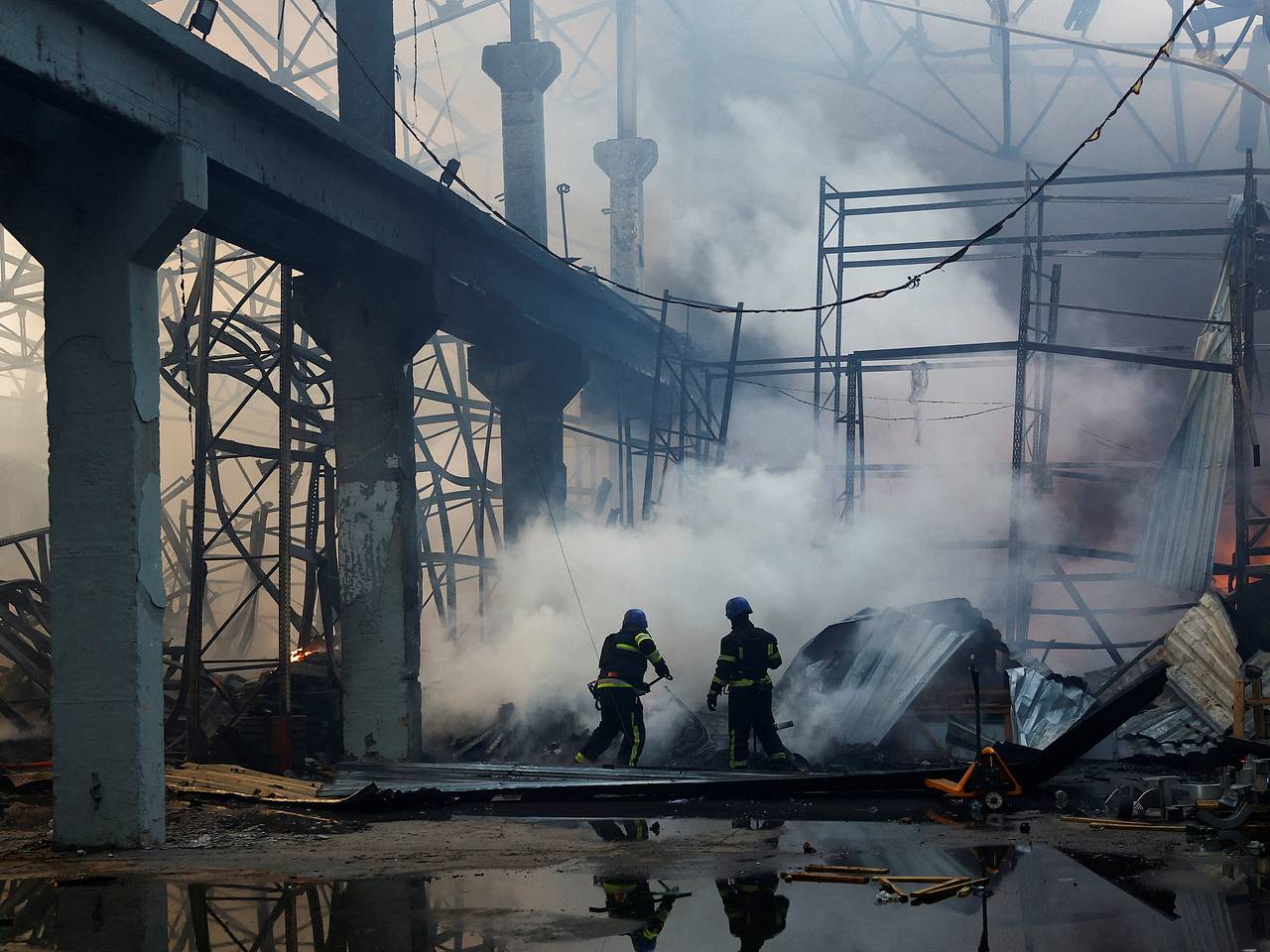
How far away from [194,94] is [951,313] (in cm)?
1868

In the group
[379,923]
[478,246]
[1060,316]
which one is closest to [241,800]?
[379,923]

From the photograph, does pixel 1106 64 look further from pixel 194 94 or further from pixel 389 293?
pixel 194 94

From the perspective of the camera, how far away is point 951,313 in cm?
2661

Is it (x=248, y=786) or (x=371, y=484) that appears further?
(x=371, y=484)

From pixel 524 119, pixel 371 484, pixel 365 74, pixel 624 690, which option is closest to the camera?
pixel 624 690

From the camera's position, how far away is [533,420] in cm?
1989

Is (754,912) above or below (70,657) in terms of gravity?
below

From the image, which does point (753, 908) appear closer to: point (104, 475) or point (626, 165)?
point (104, 475)

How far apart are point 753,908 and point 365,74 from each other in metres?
10.6

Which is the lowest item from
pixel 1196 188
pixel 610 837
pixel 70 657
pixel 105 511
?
pixel 610 837

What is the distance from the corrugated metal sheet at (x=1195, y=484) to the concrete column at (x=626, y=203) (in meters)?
13.1

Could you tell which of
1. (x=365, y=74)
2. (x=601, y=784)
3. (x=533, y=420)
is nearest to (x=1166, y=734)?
(x=601, y=784)

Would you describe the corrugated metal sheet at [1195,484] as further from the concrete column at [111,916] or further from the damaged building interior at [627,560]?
the concrete column at [111,916]

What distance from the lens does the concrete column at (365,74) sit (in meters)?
14.7
